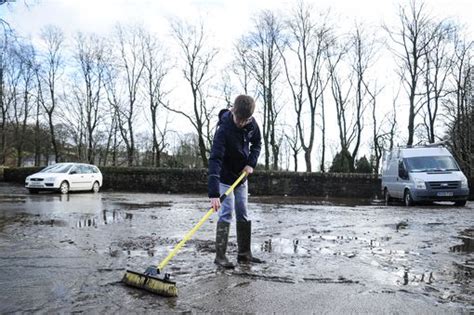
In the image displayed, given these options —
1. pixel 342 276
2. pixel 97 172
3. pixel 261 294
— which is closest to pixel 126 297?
pixel 261 294

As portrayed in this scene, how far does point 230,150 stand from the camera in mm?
4828

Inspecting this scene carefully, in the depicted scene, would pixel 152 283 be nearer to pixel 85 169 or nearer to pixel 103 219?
pixel 103 219

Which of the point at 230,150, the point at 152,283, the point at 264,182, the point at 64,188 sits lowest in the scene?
the point at 152,283

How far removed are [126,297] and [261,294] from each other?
→ 1084 millimetres

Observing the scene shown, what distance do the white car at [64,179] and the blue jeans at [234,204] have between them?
640 inches

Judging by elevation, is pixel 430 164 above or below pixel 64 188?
above

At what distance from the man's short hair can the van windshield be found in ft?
40.4

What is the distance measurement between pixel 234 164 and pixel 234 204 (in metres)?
0.48

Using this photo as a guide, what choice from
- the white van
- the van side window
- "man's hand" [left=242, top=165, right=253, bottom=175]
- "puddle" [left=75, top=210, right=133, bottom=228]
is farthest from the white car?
"man's hand" [left=242, top=165, right=253, bottom=175]

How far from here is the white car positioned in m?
19.3

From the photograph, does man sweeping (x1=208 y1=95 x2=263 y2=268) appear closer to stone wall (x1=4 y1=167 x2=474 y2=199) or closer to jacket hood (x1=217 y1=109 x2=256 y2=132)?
jacket hood (x1=217 y1=109 x2=256 y2=132)

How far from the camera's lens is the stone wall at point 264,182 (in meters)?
24.2

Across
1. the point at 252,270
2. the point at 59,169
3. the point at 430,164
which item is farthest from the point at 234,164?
the point at 59,169

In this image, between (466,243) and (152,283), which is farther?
(466,243)
